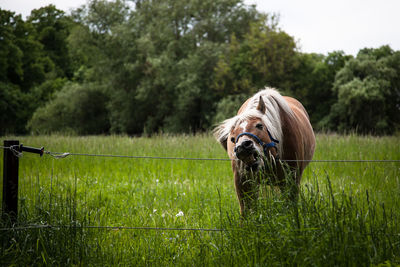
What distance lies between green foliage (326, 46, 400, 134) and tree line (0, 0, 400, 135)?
0.08m

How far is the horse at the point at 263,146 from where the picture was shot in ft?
8.87

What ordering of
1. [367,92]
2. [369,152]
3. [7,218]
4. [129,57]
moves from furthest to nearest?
1. [129,57]
2. [367,92]
3. [369,152]
4. [7,218]

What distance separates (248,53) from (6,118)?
2578 centimetres

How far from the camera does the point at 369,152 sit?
7617 mm

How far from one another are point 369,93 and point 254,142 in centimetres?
2253

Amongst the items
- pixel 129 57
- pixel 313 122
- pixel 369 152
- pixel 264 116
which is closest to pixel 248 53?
pixel 313 122

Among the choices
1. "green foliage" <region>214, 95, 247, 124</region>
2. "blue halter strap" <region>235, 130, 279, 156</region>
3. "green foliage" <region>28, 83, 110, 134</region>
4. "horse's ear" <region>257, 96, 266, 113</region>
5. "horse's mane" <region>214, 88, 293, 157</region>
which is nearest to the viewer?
"blue halter strap" <region>235, 130, 279, 156</region>

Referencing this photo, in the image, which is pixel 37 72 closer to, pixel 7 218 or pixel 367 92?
pixel 367 92

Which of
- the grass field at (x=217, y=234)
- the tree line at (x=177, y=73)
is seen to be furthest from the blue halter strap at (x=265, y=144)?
the tree line at (x=177, y=73)

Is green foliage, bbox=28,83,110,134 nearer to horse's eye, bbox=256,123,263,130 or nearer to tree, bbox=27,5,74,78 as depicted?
tree, bbox=27,5,74,78

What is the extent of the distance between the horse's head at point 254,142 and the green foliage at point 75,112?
3007 centimetres

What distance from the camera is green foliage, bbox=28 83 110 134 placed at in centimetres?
3044

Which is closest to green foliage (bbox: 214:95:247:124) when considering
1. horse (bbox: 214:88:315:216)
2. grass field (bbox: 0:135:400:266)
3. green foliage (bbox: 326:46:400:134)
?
green foliage (bbox: 326:46:400:134)

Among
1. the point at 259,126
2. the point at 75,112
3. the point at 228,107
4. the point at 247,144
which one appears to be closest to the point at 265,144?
the point at 259,126
